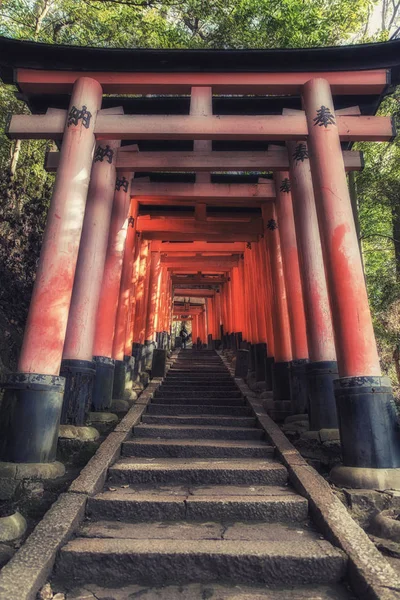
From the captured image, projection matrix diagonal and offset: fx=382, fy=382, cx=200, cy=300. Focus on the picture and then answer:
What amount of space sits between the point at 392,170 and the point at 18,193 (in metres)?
11.6

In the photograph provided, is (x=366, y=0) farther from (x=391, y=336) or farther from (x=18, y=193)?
(x=18, y=193)

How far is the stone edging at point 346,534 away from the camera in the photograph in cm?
242

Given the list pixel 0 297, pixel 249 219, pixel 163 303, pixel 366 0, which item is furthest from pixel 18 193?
pixel 366 0

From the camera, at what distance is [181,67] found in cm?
580

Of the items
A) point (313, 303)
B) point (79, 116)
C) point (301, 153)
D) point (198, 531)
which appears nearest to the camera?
point (198, 531)

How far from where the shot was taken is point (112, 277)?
291 inches

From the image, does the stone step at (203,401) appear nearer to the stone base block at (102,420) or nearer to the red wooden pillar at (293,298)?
the red wooden pillar at (293,298)

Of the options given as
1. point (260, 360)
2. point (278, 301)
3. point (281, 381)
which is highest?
point (278, 301)

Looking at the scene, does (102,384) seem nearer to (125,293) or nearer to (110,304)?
(110,304)

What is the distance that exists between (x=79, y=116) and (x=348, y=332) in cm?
467

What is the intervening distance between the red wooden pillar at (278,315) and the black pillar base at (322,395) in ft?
7.06

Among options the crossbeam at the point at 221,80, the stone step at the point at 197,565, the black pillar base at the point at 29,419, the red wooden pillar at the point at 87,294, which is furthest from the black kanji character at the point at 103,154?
the stone step at the point at 197,565

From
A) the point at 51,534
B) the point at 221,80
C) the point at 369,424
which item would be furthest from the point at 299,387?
the point at 221,80

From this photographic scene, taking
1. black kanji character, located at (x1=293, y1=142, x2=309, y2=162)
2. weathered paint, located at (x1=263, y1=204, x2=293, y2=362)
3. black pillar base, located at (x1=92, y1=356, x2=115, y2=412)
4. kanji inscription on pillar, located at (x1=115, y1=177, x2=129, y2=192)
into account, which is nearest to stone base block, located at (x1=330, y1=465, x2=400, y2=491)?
black pillar base, located at (x1=92, y1=356, x2=115, y2=412)
